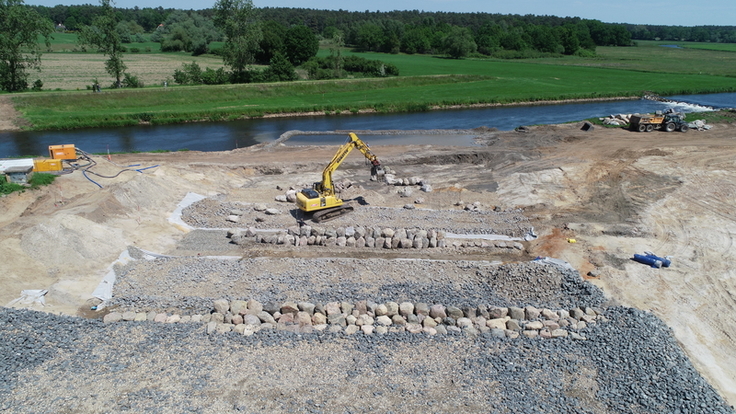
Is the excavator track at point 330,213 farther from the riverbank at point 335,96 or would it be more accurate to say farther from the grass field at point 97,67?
the grass field at point 97,67

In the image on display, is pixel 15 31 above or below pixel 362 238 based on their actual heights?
above

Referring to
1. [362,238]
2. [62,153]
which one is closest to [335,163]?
[362,238]

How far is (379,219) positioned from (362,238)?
261cm

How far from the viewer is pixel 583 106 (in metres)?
58.6

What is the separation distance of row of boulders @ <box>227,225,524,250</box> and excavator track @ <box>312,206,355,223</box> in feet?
4.21

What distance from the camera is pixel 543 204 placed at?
26.1 metres

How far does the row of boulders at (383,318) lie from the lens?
1473 centimetres

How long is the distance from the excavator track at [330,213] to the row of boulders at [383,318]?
26.5 feet

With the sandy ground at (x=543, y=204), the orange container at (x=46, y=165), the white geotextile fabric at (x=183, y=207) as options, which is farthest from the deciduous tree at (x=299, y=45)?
the white geotextile fabric at (x=183, y=207)

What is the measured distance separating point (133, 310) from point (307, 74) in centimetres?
6077

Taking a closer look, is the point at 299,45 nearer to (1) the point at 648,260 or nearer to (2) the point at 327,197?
(2) the point at 327,197

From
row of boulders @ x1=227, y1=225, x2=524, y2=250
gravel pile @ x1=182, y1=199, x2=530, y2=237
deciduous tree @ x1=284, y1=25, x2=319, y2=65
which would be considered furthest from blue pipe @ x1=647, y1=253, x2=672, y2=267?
deciduous tree @ x1=284, y1=25, x2=319, y2=65

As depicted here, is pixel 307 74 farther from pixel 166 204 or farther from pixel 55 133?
pixel 166 204

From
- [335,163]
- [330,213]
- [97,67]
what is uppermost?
[97,67]
